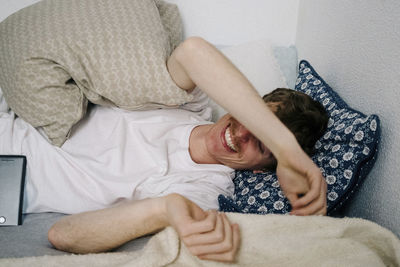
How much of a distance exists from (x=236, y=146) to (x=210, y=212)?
1.47 ft

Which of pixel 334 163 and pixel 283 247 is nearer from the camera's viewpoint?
pixel 283 247

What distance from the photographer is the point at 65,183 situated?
43.3 inches

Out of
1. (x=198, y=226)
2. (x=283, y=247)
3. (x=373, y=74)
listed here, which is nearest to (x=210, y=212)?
(x=198, y=226)

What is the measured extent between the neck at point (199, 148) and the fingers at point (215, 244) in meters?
0.51

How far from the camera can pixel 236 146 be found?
44.2 inches

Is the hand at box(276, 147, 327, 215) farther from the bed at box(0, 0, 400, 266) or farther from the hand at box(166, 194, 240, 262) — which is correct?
the hand at box(166, 194, 240, 262)

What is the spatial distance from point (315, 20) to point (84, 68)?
3.26ft

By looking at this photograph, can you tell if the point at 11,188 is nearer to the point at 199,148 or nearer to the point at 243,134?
the point at 199,148

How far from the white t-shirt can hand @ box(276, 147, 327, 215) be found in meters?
0.33

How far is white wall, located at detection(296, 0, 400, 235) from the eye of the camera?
2.72 ft

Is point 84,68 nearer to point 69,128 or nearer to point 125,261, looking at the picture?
point 69,128

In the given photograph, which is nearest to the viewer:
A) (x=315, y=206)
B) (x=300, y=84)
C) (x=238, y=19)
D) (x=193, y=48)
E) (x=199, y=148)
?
(x=315, y=206)

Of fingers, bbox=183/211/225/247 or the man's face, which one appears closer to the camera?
fingers, bbox=183/211/225/247

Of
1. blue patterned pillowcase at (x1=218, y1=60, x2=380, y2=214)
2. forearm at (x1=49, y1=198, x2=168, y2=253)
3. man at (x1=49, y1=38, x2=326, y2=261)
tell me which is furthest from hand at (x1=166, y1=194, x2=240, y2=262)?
blue patterned pillowcase at (x1=218, y1=60, x2=380, y2=214)
